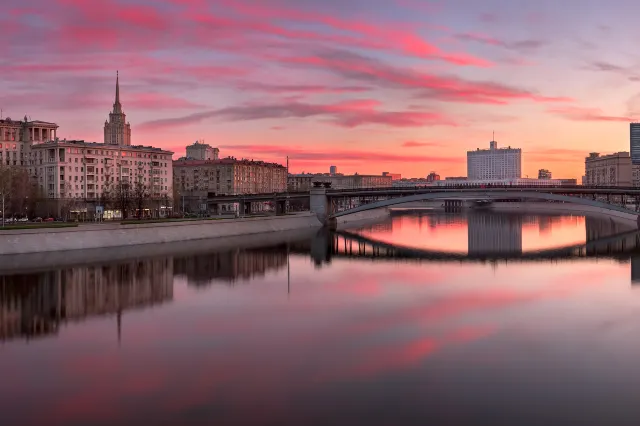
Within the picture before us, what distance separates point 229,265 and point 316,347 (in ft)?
80.9

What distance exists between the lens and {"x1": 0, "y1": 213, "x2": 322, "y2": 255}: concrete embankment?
47.4 metres

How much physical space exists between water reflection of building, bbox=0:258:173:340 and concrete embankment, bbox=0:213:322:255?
9633 millimetres

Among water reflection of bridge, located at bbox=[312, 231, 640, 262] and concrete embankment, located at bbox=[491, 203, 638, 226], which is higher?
concrete embankment, located at bbox=[491, 203, 638, 226]

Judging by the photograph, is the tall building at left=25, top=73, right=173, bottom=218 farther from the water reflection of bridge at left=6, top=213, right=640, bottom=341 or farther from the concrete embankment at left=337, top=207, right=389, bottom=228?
A: the water reflection of bridge at left=6, top=213, right=640, bottom=341

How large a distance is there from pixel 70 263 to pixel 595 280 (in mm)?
36694

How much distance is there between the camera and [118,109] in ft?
577

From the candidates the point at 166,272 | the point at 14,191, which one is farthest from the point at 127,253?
the point at 14,191

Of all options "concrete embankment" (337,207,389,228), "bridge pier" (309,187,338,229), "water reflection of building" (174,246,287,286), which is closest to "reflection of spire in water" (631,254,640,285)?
"water reflection of building" (174,246,287,286)

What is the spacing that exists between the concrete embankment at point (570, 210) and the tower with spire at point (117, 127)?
364ft

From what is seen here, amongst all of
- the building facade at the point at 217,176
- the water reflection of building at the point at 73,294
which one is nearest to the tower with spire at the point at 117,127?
the building facade at the point at 217,176

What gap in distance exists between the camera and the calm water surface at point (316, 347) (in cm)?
1509

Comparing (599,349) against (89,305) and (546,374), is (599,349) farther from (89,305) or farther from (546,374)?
(89,305)

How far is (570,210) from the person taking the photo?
479 feet

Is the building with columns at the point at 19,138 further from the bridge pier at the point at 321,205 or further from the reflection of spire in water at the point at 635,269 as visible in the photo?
the reflection of spire in water at the point at 635,269
